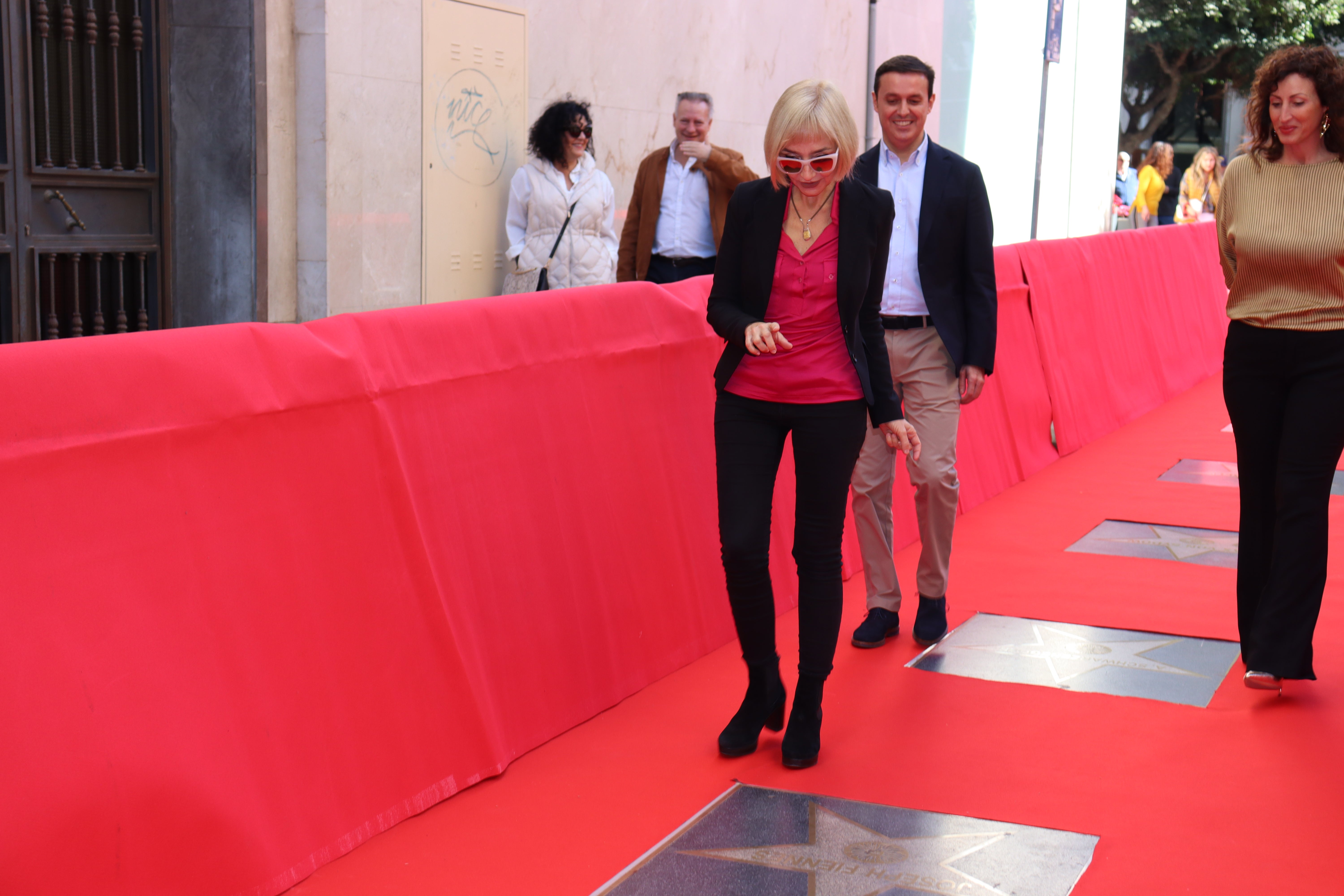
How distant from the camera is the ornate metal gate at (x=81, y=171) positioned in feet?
24.3

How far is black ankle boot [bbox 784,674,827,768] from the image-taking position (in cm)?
418

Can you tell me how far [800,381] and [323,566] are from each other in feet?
4.71

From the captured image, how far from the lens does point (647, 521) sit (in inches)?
200

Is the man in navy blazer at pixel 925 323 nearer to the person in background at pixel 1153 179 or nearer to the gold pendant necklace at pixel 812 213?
the gold pendant necklace at pixel 812 213

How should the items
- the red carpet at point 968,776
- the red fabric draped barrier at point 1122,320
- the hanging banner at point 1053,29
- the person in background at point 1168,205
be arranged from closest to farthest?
the red carpet at point 968,776
the red fabric draped barrier at point 1122,320
the hanging banner at point 1053,29
the person in background at point 1168,205

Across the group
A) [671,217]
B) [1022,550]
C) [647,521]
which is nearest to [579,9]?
[671,217]

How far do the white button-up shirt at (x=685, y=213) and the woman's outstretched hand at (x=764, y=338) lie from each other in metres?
4.69

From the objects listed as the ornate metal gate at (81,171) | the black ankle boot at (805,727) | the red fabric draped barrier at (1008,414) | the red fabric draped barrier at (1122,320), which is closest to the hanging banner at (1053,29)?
the red fabric draped barrier at (1122,320)

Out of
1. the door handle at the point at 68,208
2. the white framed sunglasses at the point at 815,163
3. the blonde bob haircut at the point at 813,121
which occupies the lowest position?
the door handle at the point at 68,208

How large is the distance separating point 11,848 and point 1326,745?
361 cm

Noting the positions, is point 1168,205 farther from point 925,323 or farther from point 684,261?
point 925,323

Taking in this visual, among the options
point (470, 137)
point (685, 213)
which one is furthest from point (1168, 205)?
point (685, 213)

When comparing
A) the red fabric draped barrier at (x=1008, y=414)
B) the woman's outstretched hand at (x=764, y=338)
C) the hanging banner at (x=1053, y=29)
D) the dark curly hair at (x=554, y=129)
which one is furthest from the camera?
the hanging banner at (x=1053, y=29)

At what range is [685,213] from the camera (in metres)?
8.68
